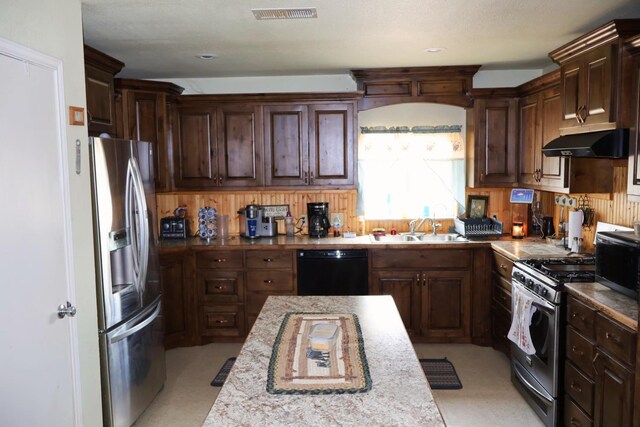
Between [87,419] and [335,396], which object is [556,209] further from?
[87,419]

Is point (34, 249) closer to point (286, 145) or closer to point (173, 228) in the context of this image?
point (173, 228)

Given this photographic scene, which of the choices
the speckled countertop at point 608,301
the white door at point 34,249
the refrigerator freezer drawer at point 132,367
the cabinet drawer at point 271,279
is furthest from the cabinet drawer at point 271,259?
the speckled countertop at point 608,301

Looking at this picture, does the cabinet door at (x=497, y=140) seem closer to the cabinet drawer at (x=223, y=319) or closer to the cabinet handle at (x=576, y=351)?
the cabinet handle at (x=576, y=351)

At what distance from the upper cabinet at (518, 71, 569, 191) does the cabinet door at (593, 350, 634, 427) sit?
5.07 feet

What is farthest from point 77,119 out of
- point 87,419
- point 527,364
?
point 527,364

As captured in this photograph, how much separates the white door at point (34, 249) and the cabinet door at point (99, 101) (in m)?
0.92

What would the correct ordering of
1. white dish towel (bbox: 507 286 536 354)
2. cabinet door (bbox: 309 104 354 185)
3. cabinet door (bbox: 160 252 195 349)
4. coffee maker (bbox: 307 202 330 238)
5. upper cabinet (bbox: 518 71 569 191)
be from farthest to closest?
coffee maker (bbox: 307 202 330 238) → cabinet door (bbox: 309 104 354 185) → cabinet door (bbox: 160 252 195 349) → upper cabinet (bbox: 518 71 569 191) → white dish towel (bbox: 507 286 536 354)

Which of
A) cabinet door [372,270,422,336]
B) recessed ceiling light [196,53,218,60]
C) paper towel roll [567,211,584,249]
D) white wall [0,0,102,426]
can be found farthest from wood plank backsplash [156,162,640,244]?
white wall [0,0,102,426]

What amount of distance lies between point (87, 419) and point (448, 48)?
11.4ft

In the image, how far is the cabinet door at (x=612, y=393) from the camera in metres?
2.45

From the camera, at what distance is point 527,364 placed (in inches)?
138

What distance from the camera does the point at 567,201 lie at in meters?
4.42

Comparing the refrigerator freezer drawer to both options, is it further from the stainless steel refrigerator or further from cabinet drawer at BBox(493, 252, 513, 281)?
cabinet drawer at BBox(493, 252, 513, 281)

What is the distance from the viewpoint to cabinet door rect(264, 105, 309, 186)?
494cm
